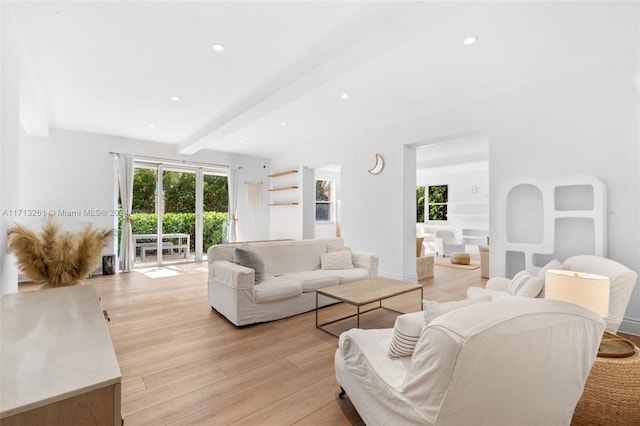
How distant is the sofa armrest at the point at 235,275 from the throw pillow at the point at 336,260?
1.29 metres

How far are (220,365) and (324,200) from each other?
6848 millimetres

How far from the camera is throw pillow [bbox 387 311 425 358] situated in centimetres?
144

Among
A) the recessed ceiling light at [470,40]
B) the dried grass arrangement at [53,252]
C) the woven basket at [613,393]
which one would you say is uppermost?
the recessed ceiling light at [470,40]

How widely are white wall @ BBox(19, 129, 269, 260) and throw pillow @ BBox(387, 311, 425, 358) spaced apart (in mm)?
5556

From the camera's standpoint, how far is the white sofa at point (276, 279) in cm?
306

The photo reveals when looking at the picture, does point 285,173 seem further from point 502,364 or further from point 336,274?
point 502,364

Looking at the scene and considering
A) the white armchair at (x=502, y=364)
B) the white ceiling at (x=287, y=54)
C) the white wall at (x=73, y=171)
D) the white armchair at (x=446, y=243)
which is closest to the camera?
the white armchair at (x=502, y=364)

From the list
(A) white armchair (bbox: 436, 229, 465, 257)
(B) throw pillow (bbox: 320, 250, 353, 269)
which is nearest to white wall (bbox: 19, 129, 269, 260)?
(B) throw pillow (bbox: 320, 250, 353, 269)

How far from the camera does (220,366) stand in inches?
89.9

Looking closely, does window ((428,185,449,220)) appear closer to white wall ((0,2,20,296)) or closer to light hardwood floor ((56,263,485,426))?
light hardwood floor ((56,263,485,426))

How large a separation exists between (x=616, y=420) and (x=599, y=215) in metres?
2.24

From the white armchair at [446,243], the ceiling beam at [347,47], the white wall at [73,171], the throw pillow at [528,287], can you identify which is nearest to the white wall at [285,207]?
the white wall at [73,171]

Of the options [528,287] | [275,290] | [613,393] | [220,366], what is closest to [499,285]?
[528,287]

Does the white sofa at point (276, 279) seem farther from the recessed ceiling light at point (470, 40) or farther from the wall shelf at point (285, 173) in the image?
the wall shelf at point (285, 173)
